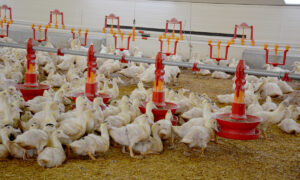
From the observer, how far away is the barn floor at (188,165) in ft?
11.1

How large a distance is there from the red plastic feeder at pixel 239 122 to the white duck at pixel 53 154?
1703 millimetres

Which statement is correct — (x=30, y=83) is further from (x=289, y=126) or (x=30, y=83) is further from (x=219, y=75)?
(x=219, y=75)

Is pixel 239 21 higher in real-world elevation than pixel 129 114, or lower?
higher

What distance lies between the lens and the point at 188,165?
3.71 meters

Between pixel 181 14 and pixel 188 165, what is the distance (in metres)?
9.12

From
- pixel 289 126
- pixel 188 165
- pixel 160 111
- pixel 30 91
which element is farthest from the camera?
pixel 30 91

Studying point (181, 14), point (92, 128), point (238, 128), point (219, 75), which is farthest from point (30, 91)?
point (181, 14)

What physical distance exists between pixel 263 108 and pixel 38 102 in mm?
3434

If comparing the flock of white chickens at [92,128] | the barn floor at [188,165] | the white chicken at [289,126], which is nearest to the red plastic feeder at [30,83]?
the flock of white chickens at [92,128]

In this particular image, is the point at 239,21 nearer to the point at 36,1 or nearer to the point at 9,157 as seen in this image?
the point at 36,1

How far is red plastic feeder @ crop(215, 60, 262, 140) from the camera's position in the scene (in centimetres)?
391

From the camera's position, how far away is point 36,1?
13.1m

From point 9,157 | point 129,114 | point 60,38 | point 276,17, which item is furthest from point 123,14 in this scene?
point 9,157

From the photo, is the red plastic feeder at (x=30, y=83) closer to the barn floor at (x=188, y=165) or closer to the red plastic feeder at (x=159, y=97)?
the red plastic feeder at (x=159, y=97)
